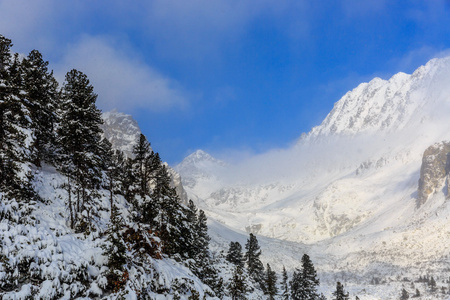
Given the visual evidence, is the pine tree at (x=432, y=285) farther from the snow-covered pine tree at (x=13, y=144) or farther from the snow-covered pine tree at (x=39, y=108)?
the snow-covered pine tree at (x=13, y=144)

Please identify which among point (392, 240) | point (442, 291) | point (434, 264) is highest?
point (392, 240)

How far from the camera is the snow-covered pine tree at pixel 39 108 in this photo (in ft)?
84.1

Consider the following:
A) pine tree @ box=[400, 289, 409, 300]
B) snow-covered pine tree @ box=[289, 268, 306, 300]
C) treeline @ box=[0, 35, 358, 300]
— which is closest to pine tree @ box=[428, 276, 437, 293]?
pine tree @ box=[400, 289, 409, 300]

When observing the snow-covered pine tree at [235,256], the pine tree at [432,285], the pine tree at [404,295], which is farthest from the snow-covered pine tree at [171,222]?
the pine tree at [432,285]

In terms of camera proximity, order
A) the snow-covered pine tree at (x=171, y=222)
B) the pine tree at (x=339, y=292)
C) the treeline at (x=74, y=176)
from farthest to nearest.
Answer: the pine tree at (x=339, y=292), the snow-covered pine tree at (x=171, y=222), the treeline at (x=74, y=176)

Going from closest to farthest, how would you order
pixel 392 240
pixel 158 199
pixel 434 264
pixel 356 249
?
pixel 158 199 < pixel 434 264 < pixel 392 240 < pixel 356 249

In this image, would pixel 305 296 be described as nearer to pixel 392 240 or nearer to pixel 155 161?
pixel 155 161

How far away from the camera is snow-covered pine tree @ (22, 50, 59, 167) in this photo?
25.6 metres

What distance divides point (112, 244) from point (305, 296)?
137ft

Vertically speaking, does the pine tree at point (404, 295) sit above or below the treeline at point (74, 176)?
below

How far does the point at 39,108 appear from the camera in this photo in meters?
25.6

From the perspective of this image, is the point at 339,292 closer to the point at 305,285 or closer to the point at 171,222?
the point at 305,285

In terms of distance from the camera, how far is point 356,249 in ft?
568

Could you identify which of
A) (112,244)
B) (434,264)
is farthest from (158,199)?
(434,264)
